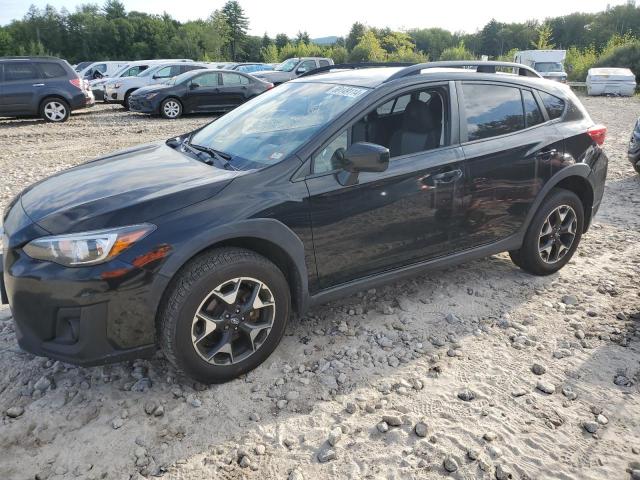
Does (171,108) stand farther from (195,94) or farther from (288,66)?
(288,66)

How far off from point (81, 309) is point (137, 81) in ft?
52.4

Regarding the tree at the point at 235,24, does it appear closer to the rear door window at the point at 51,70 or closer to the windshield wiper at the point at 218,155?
the rear door window at the point at 51,70

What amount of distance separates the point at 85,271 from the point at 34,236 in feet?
1.28

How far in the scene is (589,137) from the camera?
4227 millimetres

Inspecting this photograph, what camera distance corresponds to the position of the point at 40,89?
507 inches

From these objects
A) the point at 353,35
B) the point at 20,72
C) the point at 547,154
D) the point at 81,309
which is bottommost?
the point at 81,309

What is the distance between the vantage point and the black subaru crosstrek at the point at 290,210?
2.57 metres

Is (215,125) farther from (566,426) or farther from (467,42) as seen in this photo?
(467,42)

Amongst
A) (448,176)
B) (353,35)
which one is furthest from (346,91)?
(353,35)

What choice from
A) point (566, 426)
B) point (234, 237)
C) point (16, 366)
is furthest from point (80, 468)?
point (566, 426)

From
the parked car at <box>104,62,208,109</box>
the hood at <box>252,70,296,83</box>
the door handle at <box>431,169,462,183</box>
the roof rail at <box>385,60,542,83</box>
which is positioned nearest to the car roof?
the roof rail at <box>385,60,542,83</box>

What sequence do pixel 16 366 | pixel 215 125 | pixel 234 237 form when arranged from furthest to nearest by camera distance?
pixel 215 125 < pixel 16 366 < pixel 234 237

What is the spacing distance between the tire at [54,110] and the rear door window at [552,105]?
41.7 ft

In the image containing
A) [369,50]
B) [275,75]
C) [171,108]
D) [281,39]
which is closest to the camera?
[171,108]
